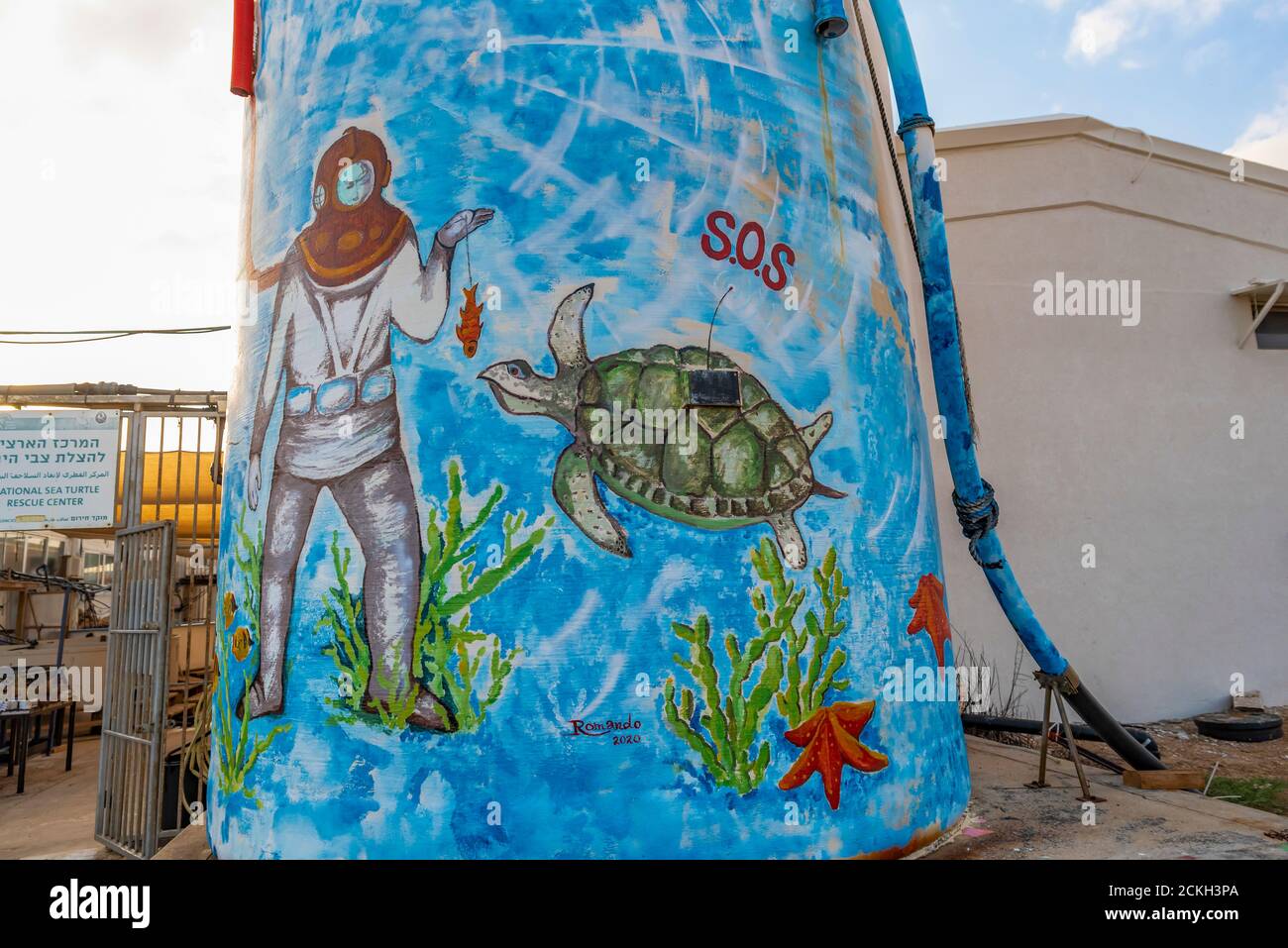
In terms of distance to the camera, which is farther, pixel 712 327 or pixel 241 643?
pixel 241 643

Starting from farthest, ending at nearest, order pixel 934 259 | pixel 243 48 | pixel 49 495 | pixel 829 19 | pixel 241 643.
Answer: pixel 49 495
pixel 934 259
pixel 243 48
pixel 829 19
pixel 241 643

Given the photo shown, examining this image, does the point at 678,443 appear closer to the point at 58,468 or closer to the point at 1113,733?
the point at 1113,733

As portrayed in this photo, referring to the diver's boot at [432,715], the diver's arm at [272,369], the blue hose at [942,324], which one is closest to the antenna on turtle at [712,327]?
the blue hose at [942,324]

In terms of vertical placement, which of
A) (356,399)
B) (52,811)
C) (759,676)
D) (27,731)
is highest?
(356,399)

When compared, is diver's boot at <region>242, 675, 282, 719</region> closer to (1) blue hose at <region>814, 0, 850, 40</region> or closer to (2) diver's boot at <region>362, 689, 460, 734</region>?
(2) diver's boot at <region>362, 689, 460, 734</region>

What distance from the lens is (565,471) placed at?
492 cm

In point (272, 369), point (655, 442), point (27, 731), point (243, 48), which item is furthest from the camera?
point (27, 731)

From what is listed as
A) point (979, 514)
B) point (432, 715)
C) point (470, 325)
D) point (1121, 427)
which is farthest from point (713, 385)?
point (1121, 427)

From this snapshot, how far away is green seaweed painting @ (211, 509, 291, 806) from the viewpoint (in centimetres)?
532

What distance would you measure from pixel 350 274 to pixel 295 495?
4.24 ft

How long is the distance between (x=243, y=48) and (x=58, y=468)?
4.35m

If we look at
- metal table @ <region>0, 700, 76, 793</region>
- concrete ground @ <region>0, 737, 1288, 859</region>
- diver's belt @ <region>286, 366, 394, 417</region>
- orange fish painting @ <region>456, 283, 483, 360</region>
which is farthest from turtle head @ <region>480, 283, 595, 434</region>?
metal table @ <region>0, 700, 76, 793</region>

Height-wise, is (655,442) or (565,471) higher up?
(655,442)
